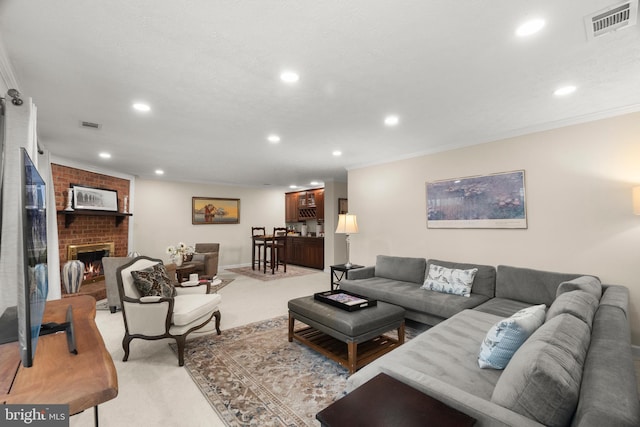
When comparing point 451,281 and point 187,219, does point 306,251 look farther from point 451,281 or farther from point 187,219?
point 451,281

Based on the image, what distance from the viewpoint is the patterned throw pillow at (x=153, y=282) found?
2777mm

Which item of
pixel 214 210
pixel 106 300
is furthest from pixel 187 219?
pixel 106 300

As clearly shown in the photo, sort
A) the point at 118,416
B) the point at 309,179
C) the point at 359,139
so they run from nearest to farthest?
1. the point at 118,416
2. the point at 359,139
3. the point at 309,179

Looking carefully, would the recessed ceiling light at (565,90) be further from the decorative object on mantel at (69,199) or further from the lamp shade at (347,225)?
the decorative object on mantel at (69,199)

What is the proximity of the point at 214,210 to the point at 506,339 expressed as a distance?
7.42m

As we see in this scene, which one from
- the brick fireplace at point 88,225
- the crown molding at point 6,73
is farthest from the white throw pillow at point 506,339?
the brick fireplace at point 88,225

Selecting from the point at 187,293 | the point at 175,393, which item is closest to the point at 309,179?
the point at 187,293

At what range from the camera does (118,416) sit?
187cm

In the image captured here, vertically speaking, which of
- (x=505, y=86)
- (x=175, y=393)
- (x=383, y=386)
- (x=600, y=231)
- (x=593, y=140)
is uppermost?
(x=505, y=86)

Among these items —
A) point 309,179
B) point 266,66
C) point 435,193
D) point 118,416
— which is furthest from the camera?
point 309,179

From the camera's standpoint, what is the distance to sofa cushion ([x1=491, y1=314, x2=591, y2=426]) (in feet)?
3.12

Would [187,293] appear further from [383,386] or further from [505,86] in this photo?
[505,86]

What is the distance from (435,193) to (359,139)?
4.81 feet

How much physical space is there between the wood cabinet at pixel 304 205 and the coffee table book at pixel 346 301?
197 inches
